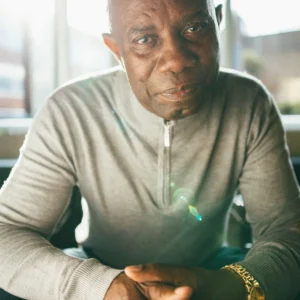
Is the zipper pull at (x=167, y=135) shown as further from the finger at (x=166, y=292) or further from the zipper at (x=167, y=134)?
the finger at (x=166, y=292)

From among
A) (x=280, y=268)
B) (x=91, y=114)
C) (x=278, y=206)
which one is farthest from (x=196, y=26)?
(x=280, y=268)

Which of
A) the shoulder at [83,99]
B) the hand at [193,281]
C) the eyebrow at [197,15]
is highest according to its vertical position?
the eyebrow at [197,15]

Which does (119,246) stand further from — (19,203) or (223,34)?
(223,34)

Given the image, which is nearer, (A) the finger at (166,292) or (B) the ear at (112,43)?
(A) the finger at (166,292)

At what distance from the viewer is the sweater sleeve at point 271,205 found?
3.17 ft

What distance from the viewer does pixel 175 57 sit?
993 millimetres

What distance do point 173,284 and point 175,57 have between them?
1.83 ft

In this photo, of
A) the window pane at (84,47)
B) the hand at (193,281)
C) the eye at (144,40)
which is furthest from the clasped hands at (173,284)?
the window pane at (84,47)

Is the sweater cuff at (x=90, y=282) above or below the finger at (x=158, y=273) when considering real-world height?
below

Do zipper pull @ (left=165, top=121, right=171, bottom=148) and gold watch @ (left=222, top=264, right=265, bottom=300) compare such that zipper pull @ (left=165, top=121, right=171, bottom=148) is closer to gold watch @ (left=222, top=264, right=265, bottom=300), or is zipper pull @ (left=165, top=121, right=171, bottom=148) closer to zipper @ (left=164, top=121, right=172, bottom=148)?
zipper @ (left=164, top=121, right=172, bottom=148)

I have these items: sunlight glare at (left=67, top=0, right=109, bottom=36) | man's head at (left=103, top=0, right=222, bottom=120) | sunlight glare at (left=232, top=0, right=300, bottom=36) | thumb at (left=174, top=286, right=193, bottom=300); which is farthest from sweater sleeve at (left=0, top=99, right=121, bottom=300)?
sunlight glare at (left=232, top=0, right=300, bottom=36)

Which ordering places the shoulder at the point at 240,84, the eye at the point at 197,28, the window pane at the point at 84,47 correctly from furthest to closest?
the window pane at the point at 84,47
the shoulder at the point at 240,84
the eye at the point at 197,28

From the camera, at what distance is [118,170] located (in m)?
1.17

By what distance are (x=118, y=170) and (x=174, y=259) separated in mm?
351
